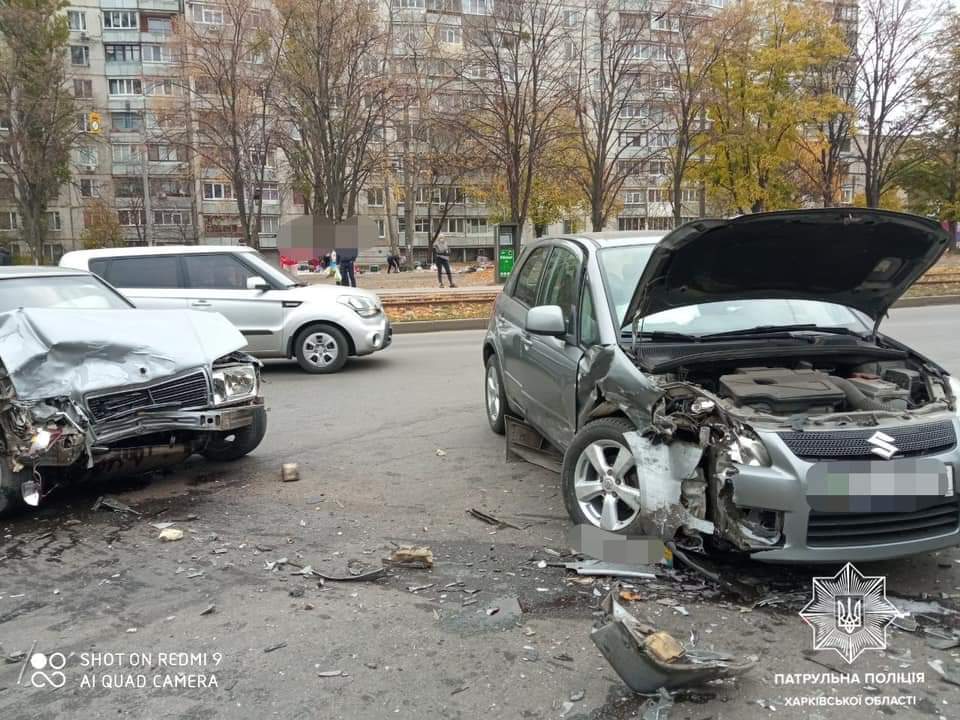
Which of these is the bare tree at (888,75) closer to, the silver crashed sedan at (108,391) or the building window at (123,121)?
the silver crashed sedan at (108,391)

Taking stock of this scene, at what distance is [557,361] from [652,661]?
7.94ft

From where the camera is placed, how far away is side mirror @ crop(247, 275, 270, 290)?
32.9 feet

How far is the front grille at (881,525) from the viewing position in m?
3.08

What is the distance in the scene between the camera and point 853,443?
3117 millimetres

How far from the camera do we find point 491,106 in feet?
84.6

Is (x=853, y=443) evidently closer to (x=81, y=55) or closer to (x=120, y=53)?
(x=120, y=53)

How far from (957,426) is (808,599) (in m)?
1.06

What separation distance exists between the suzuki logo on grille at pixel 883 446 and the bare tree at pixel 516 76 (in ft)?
68.8

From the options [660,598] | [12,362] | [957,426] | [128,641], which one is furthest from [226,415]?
[957,426]

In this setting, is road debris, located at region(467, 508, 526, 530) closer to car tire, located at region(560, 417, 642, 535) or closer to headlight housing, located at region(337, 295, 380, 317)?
car tire, located at region(560, 417, 642, 535)

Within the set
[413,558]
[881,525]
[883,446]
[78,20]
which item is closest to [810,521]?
[881,525]

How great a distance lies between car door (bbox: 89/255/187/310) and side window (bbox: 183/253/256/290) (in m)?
0.18

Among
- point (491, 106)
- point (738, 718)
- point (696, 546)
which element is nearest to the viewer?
point (738, 718)

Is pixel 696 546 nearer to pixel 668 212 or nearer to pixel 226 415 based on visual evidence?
pixel 226 415
